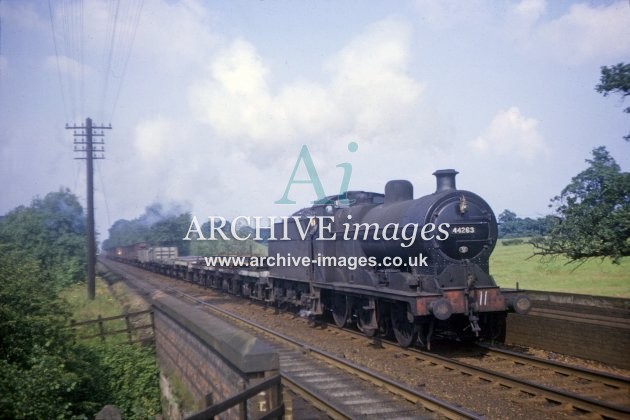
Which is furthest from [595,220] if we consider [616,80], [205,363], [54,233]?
[54,233]

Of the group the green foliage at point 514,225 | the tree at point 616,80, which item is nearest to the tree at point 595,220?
the tree at point 616,80

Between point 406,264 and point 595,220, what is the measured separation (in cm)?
606

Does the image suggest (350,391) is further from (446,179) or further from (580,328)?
(446,179)

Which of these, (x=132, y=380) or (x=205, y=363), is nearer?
(x=205, y=363)

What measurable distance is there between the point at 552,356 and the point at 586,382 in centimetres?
214

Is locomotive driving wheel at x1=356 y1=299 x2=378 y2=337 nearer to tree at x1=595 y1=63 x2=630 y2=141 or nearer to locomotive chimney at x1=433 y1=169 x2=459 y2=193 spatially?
locomotive chimney at x1=433 y1=169 x2=459 y2=193

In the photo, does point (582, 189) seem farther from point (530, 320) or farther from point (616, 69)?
point (530, 320)

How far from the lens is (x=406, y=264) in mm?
10812

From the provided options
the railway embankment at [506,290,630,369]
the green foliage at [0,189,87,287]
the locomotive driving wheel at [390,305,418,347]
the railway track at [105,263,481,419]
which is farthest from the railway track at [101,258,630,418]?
the green foliage at [0,189,87,287]

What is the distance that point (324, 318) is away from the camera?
1534 cm

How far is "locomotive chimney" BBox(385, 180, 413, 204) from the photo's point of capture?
12125mm

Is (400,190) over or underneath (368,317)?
over

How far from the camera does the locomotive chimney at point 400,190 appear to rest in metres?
12.1

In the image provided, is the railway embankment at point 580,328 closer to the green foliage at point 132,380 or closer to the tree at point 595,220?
the tree at point 595,220
